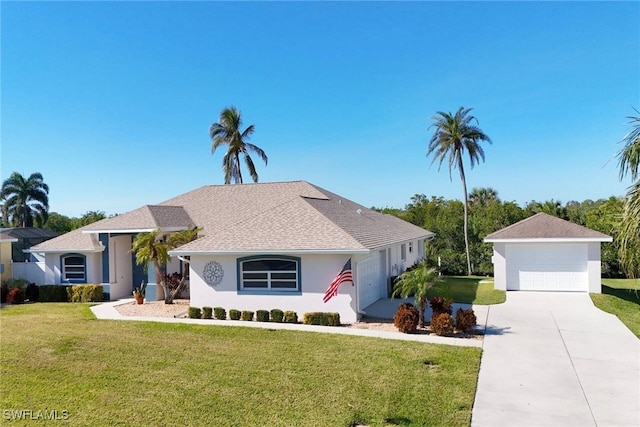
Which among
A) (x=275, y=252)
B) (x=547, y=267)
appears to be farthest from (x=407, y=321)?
(x=547, y=267)

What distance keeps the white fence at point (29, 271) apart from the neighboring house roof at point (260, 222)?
1.33 metres

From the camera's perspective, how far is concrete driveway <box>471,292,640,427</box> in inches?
283

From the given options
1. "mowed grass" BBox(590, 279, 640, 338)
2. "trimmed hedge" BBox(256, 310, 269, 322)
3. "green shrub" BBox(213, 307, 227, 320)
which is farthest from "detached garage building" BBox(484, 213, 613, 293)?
"green shrub" BBox(213, 307, 227, 320)

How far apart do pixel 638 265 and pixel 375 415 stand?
465 cm

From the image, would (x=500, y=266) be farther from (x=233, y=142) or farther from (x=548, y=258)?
(x=233, y=142)

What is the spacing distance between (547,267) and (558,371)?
12402 millimetres

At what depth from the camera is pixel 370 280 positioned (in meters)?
17.5

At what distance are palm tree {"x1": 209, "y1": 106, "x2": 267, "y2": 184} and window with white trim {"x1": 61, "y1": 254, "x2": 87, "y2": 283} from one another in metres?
17.6

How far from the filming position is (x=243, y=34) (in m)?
17.7

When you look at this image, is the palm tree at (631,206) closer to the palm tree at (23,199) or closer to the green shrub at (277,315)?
the green shrub at (277,315)

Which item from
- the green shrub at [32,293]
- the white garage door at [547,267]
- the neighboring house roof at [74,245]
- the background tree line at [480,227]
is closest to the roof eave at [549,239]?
the white garage door at [547,267]

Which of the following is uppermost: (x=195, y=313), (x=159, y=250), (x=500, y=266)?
(x=159, y=250)

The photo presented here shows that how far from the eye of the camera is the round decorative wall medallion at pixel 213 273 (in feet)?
53.8

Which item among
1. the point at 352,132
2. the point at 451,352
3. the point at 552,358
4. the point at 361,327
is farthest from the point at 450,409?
the point at 352,132
